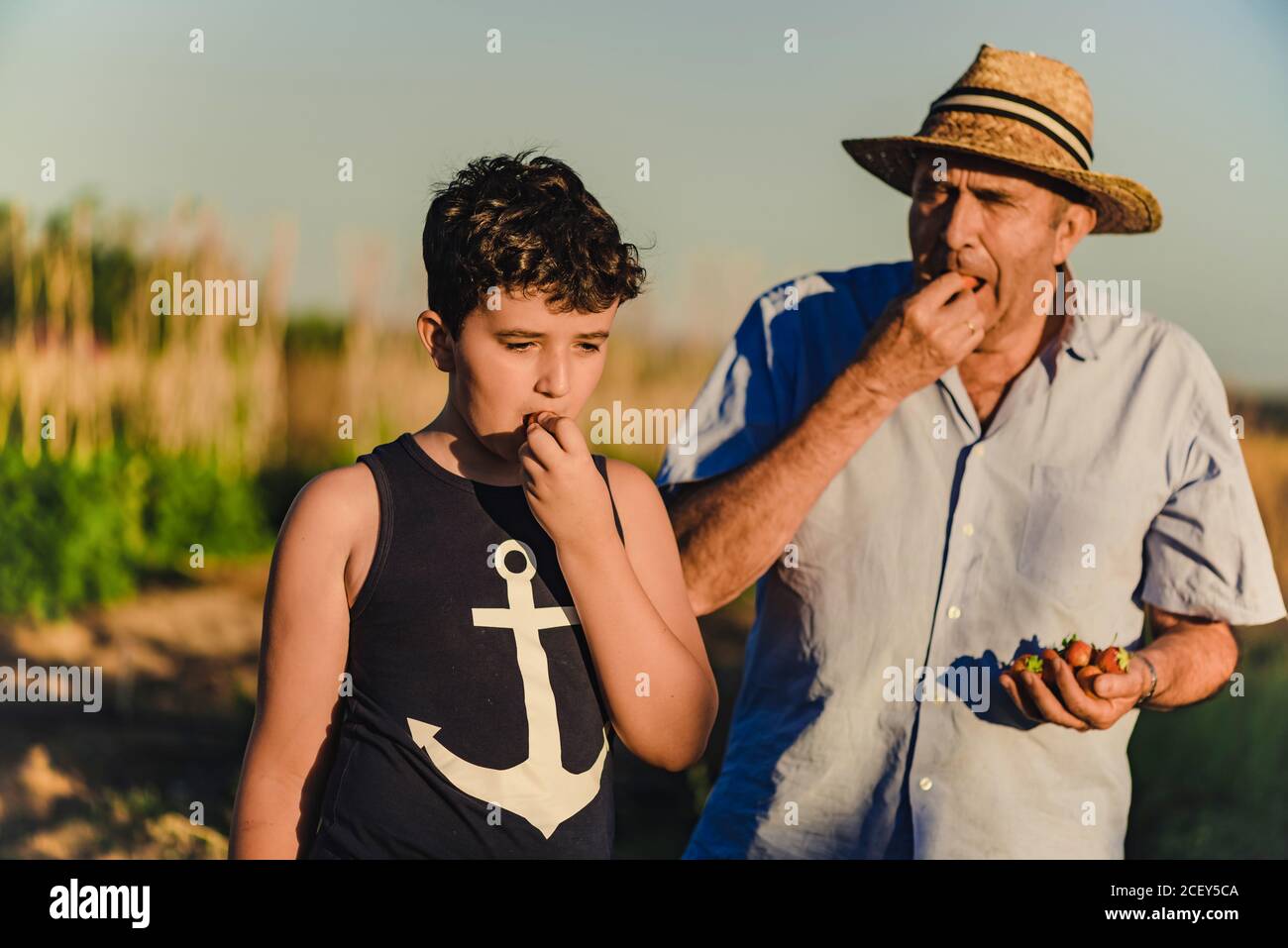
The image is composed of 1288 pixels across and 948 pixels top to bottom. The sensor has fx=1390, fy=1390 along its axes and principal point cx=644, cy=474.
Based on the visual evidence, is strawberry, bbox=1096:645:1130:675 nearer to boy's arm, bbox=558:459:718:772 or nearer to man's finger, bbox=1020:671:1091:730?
man's finger, bbox=1020:671:1091:730

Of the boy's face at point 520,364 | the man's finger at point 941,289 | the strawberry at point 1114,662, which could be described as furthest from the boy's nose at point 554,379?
the strawberry at point 1114,662

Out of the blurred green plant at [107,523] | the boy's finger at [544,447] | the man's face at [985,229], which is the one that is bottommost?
the blurred green plant at [107,523]

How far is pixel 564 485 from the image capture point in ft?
6.10

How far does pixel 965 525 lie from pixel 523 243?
1.26 metres

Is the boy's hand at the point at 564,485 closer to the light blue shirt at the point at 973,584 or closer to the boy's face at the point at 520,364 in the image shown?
the boy's face at the point at 520,364

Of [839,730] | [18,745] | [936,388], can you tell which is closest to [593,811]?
[839,730]

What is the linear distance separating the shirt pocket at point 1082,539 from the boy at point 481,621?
1041 millimetres

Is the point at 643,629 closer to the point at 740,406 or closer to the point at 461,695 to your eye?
the point at 461,695

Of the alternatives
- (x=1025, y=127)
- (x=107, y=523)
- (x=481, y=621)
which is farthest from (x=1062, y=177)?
(x=107, y=523)

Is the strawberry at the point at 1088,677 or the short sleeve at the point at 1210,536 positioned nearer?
the strawberry at the point at 1088,677

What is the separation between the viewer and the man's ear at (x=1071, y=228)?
297cm
